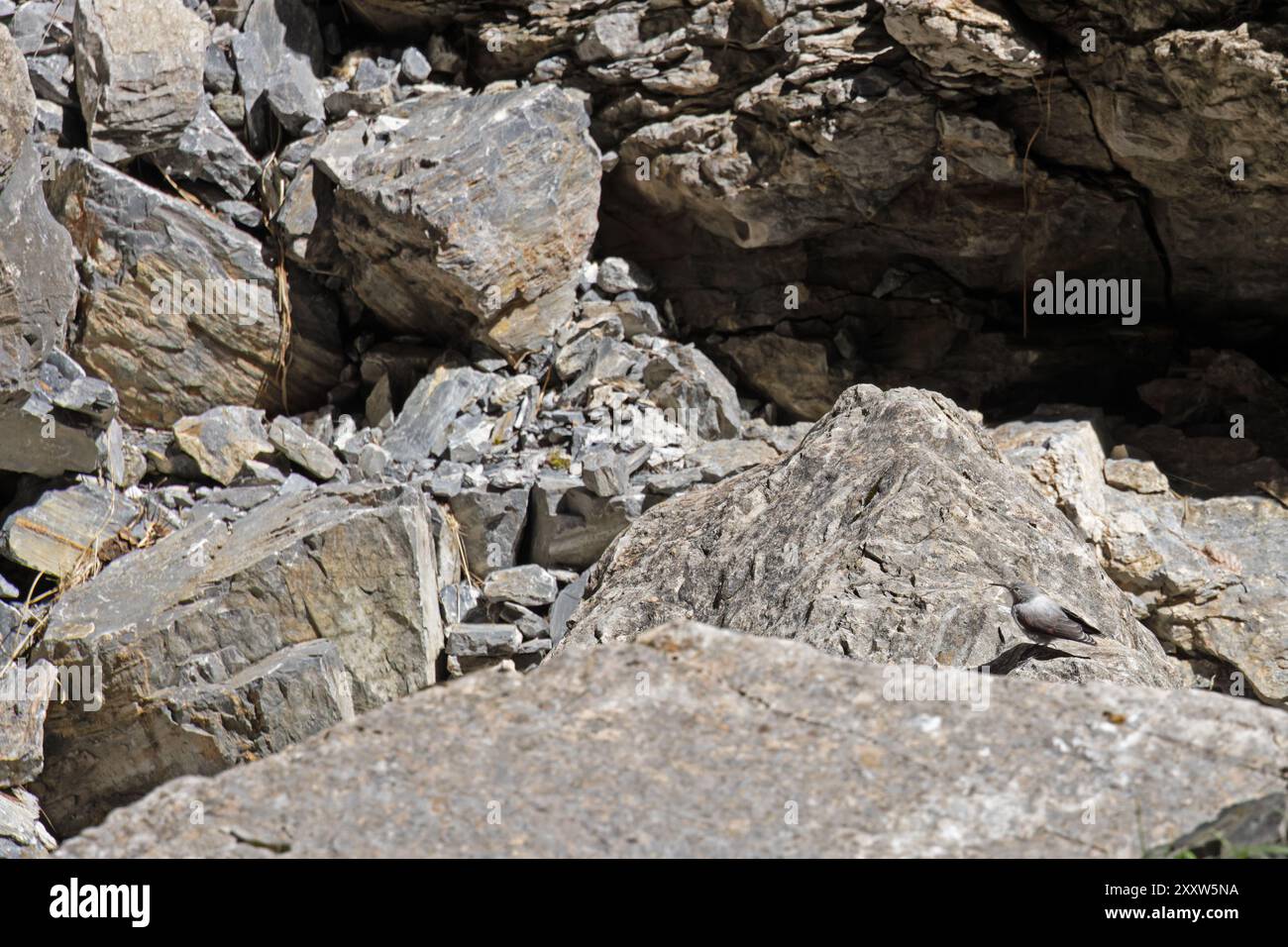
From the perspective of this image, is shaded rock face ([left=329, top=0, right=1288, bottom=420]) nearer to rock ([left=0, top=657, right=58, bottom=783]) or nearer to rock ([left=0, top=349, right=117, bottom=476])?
rock ([left=0, top=349, right=117, bottom=476])

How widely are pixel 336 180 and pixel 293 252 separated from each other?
590 millimetres

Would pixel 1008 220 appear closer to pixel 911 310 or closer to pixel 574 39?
pixel 911 310

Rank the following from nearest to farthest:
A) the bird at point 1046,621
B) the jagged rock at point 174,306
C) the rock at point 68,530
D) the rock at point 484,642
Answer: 1. the bird at point 1046,621
2. the rock at point 484,642
3. the rock at point 68,530
4. the jagged rock at point 174,306

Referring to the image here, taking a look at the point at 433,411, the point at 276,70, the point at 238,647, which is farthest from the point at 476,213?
the point at 238,647

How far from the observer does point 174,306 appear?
8484 millimetres

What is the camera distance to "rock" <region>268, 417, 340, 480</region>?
26.9 feet

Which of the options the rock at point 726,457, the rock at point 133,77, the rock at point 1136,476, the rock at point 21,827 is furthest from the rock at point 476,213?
the rock at point 21,827

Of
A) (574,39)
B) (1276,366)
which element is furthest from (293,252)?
(1276,366)

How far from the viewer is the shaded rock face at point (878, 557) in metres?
4.21

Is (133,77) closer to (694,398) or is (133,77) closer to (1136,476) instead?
(694,398)

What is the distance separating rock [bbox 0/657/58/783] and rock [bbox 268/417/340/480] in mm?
1942

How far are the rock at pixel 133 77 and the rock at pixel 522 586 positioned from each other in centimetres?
363

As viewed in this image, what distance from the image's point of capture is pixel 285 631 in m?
6.92

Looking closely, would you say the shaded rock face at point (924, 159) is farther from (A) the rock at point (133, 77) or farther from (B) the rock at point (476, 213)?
(A) the rock at point (133, 77)
